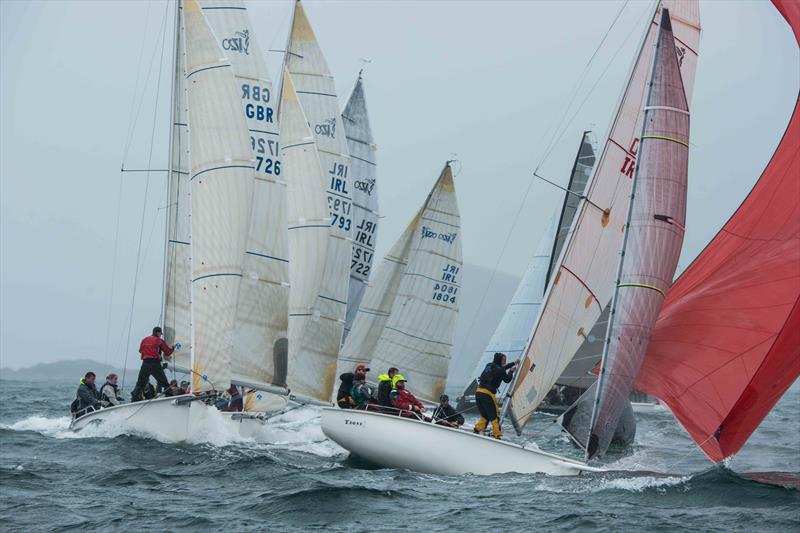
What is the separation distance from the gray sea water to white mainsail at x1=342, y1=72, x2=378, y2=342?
27.6ft

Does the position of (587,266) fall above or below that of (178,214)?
below

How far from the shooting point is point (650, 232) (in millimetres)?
15719

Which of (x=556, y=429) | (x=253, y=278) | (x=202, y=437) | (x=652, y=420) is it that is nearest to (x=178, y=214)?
(x=253, y=278)

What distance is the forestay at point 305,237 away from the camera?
22.6 m

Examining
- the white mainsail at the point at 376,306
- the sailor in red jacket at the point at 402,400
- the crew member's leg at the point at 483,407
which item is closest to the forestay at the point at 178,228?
the sailor in red jacket at the point at 402,400

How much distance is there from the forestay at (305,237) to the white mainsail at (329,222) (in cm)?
2

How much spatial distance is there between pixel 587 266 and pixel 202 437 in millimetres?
6820

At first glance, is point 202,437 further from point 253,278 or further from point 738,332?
point 738,332

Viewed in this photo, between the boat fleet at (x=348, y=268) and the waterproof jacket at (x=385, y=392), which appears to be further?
the waterproof jacket at (x=385, y=392)

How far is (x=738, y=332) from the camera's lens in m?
16.3

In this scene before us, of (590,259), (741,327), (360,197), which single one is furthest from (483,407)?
(360,197)

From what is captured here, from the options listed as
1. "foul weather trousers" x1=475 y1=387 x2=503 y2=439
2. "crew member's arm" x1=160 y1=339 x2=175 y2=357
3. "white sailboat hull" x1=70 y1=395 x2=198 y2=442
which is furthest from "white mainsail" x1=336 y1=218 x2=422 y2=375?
"foul weather trousers" x1=475 y1=387 x2=503 y2=439

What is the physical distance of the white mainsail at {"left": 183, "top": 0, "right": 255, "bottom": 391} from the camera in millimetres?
19141

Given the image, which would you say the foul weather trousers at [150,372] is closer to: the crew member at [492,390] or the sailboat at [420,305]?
the crew member at [492,390]
